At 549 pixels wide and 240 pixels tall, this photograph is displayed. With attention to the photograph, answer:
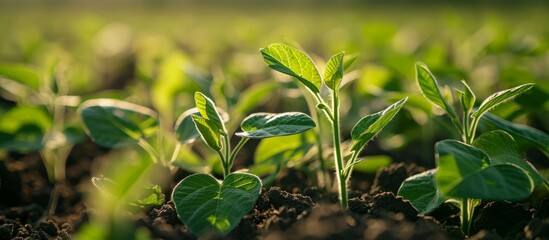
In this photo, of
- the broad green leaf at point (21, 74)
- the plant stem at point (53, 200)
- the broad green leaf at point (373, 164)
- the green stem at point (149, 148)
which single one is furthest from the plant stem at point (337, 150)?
the broad green leaf at point (21, 74)

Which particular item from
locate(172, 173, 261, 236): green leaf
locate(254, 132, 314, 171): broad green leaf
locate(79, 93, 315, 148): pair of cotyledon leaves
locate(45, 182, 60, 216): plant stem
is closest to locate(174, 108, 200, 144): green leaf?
locate(79, 93, 315, 148): pair of cotyledon leaves

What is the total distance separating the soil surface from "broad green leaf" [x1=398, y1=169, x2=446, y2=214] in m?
0.02

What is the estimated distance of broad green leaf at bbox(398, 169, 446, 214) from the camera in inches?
63.2

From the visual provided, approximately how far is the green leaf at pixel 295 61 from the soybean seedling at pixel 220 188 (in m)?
0.10

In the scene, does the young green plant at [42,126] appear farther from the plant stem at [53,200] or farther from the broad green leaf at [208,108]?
the broad green leaf at [208,108]

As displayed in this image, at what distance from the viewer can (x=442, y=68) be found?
2.77 meters

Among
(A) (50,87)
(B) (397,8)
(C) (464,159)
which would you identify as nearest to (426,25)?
(B) (397,8)

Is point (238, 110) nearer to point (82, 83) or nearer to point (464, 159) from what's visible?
point (464, 159)

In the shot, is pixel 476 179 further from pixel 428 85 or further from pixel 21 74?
pixel 21 74

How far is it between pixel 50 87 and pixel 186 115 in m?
0.90

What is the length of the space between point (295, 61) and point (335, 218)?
1.53 feet

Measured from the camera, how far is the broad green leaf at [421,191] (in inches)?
63.2

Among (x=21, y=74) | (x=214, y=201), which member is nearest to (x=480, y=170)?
(x=214, y=201)

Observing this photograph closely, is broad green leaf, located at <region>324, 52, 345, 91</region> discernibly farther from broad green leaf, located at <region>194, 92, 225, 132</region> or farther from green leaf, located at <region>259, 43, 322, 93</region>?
broad green leaf, located at <region>194, 92, 225, 132</region>
